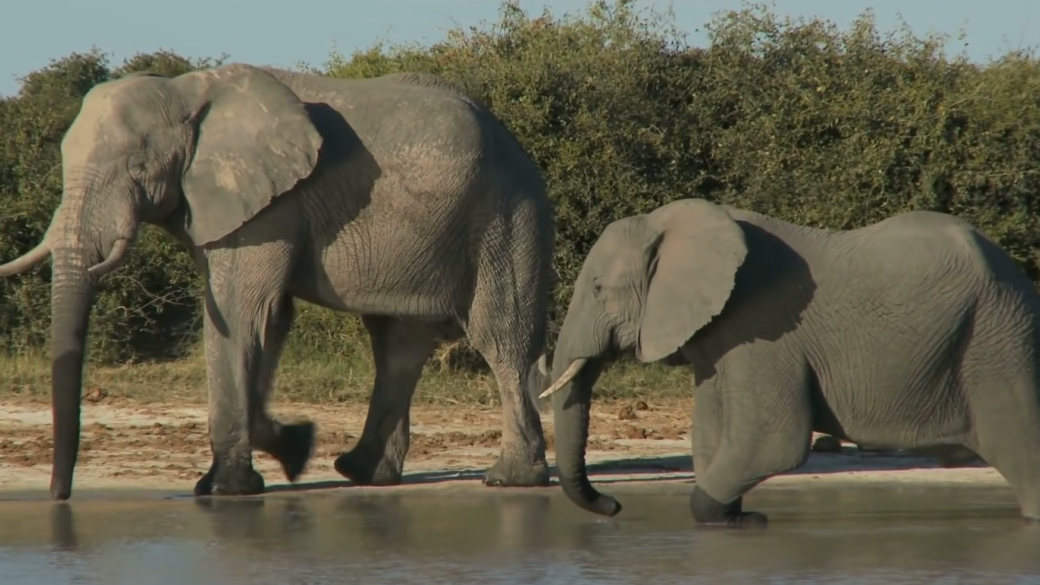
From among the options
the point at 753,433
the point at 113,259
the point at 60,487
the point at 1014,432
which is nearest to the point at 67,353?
the point at 113,259

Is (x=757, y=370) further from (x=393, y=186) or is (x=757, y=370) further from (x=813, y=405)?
(x=393, y=186)

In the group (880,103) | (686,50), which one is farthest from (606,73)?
(880,103)

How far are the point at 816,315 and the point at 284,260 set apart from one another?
2.45 m

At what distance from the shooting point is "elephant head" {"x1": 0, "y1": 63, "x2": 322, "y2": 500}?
9094 millimetres

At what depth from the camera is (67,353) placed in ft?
29.6

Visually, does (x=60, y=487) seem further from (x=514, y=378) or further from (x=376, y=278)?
(x=514, y=378)

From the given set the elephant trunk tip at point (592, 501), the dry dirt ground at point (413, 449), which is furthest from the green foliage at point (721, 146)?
the elephant trunk tip at point (592, 501)

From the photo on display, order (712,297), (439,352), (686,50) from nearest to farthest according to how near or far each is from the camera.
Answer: (712,297) → (439,352) → (686,50)

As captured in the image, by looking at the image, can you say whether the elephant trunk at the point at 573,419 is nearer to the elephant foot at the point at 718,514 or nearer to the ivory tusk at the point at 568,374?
the ivory tusk at the point at 568,374

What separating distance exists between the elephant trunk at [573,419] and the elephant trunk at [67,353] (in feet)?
6.62

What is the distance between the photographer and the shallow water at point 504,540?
7.17 metres

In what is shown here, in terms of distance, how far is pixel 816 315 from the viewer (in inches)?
323

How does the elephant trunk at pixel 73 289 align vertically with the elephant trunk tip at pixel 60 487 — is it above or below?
above

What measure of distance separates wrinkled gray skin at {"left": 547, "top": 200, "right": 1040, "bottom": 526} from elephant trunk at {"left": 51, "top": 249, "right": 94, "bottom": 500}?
204cm
